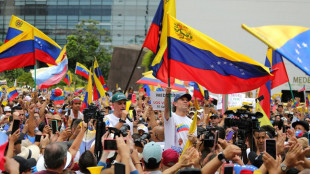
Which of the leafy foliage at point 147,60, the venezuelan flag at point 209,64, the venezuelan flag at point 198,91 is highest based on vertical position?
the leafy foliage at point 147,60

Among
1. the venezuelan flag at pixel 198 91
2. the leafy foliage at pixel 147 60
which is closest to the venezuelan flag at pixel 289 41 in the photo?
the venezuelan flag at pixel 198 91

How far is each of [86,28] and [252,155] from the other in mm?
66944

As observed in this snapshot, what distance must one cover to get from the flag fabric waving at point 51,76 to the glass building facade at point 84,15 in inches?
2263

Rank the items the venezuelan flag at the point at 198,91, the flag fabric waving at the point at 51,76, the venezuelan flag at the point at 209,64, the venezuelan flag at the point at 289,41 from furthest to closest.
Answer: the flag fabric waving at the point at 51,76 < the venezuelan flag at the point at 198,91 < the venezuelan flag at the point at 209,64 < the venezuelan flag at the point at 289,41

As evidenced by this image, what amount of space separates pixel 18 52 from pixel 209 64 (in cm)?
584

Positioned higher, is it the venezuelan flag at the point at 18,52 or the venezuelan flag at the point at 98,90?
the venezuelan flag at the point at 18,52

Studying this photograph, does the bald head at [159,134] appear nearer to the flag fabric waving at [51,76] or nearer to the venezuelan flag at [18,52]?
the venezuelan flag at [18,52]

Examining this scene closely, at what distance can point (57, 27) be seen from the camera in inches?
3022

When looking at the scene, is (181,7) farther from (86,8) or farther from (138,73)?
(86,8)

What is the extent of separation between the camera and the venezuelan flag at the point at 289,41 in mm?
5582

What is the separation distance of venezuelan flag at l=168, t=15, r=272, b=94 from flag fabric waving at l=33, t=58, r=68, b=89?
24.1 feet

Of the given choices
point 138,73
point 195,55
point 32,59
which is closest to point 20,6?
point 138,73

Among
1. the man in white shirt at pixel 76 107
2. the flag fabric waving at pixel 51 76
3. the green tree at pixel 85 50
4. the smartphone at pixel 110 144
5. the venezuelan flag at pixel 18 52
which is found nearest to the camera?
the smartphone at pixel 110 144

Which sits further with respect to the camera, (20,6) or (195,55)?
(20,6)
